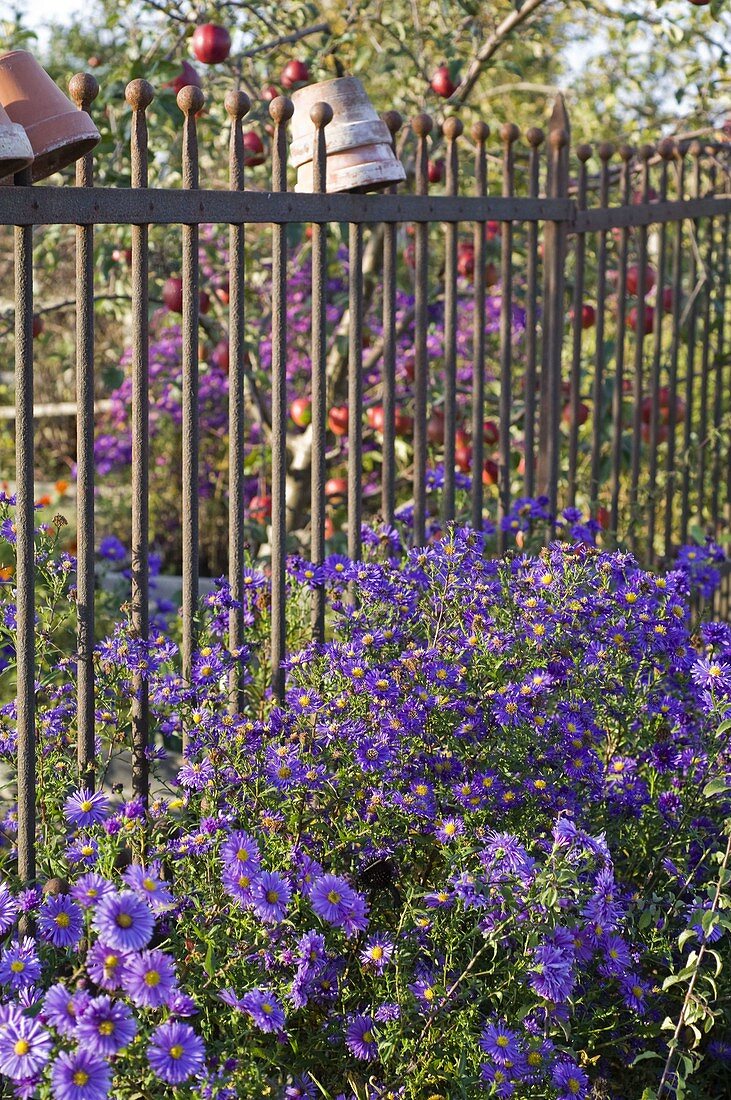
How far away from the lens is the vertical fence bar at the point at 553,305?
3275mm

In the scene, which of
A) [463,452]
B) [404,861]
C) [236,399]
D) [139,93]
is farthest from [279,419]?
[463,452]

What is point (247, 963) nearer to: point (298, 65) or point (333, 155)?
point (333, 155)

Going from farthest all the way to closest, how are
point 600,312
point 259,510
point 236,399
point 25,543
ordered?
point 259,510 < point 600,312 < point 236,399 < point 25,543

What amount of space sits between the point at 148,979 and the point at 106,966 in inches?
2.1

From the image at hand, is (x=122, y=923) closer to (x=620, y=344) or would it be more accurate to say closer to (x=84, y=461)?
(x=84, y=461)

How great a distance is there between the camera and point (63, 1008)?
1431 mm

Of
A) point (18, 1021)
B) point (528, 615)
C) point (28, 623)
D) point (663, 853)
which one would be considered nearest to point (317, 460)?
point (528, 615)

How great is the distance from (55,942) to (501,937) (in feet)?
1.87

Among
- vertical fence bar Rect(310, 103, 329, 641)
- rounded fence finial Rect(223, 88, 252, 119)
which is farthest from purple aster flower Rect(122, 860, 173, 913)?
rounded fence finial Rect(223, 88, 252, 119)

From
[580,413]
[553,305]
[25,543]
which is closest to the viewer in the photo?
[25,543]

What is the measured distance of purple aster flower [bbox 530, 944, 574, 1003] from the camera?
65.0 inches

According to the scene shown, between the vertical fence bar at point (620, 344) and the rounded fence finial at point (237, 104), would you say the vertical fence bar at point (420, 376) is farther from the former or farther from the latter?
the vertical fence bar at point (620, 344)

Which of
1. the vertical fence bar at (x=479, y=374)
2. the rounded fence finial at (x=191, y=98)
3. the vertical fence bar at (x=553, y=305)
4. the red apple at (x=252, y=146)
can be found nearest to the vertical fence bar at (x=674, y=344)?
the vertical fence bar at (x=553, y=305)

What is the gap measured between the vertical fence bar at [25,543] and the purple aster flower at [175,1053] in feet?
2.02
